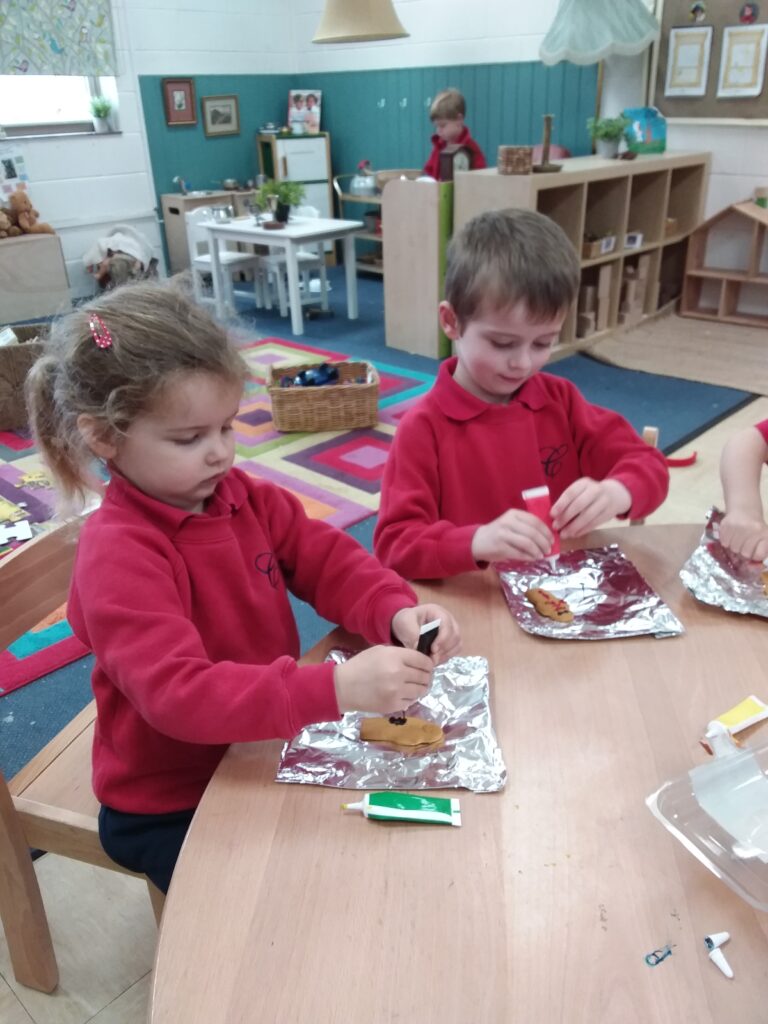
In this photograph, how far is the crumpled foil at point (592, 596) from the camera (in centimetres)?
91

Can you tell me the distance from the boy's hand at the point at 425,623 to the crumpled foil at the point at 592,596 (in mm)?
106

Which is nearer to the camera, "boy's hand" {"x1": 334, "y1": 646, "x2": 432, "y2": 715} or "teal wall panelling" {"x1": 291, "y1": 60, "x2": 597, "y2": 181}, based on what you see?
"boy's hand" {"x1": 334, "y1": 646, "x2": 432, "y2": 715}

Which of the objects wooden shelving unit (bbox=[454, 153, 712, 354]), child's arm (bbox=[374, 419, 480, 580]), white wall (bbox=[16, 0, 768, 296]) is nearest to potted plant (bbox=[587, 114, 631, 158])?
wooden shelving unit (bbox=[454, 153, 712, 354])

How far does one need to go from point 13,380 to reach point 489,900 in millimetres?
3288

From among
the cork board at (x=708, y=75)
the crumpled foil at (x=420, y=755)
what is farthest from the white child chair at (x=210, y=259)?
the crumpled foil at (x=420, y=755)

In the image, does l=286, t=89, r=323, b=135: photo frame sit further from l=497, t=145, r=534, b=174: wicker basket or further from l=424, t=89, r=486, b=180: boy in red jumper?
l=497, t=145, r=534, b=174: wicker basket

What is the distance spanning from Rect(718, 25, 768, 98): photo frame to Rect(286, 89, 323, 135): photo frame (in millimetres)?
3071

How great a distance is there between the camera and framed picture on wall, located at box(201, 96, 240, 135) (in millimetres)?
5730

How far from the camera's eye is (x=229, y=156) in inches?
235

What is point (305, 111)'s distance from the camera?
6090mm

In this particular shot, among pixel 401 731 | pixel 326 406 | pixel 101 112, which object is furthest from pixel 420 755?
pixel 101 112

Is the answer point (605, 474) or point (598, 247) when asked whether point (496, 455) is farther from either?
point (598, 247)

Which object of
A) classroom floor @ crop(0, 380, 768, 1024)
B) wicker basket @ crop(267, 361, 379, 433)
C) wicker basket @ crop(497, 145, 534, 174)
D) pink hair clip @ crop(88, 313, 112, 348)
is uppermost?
wicker basket @ crop(497, 145, 534, 174)

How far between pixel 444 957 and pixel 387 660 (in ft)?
0.85
